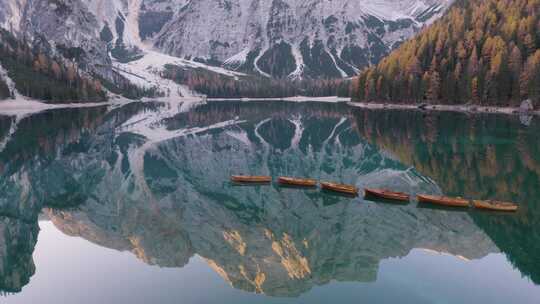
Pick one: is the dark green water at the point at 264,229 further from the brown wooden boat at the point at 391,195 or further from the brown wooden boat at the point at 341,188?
the brown wooden boat at the point at 391,195

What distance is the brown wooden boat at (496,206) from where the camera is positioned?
133 feet

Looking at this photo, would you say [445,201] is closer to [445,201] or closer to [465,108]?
[445,201]

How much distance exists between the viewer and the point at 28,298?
26.4m

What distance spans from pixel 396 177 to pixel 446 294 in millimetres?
32064

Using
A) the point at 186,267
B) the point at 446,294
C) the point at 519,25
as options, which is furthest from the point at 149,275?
the point at 519,25

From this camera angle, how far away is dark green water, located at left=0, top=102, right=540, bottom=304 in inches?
1082

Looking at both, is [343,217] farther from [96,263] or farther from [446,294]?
[96,263]

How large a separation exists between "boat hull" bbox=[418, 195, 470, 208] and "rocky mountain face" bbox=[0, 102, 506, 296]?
122 cm

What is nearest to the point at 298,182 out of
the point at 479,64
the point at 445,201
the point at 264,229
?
the point at 264,229

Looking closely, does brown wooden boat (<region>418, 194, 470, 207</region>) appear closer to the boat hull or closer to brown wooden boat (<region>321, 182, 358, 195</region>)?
the boat hull

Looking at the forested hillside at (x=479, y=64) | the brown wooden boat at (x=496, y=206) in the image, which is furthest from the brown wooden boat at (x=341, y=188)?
the forested hillside at (x=479, y=64)

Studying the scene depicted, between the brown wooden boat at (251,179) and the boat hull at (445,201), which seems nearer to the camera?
the boat hull at (445,201)

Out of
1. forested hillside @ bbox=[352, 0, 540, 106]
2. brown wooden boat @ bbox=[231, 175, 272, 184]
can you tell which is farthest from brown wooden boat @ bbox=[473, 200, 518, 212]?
forested hillside @ bbox=[352, 0, 540, 106]

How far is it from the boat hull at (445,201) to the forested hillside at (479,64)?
4833 inches
